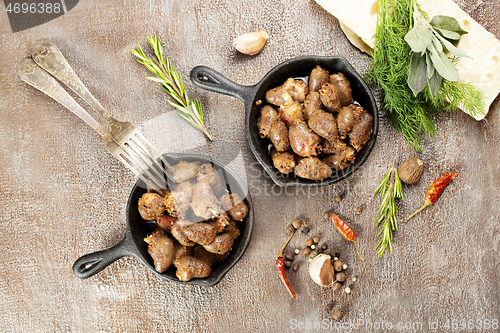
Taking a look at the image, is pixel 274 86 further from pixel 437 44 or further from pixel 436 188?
pixel 436 188

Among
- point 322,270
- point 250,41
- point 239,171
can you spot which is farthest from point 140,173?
point 322,270

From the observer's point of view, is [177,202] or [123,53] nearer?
[177,202]

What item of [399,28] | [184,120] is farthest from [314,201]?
[399,28]

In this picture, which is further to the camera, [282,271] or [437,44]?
[282,271]

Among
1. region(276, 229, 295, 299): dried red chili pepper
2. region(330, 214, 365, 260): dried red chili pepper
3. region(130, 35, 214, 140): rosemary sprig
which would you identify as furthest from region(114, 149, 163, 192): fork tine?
region(330, 214, 365, 260): dried red chili pepper

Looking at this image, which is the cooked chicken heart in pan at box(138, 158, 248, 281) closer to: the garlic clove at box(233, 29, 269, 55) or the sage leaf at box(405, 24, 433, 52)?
the garlic clove at box(233, 29, 269, 55)

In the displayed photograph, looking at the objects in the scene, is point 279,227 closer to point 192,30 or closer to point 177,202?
point 177,202

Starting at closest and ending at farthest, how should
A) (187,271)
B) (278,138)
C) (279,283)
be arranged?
(187,271) → (278,138) → (279,283)
